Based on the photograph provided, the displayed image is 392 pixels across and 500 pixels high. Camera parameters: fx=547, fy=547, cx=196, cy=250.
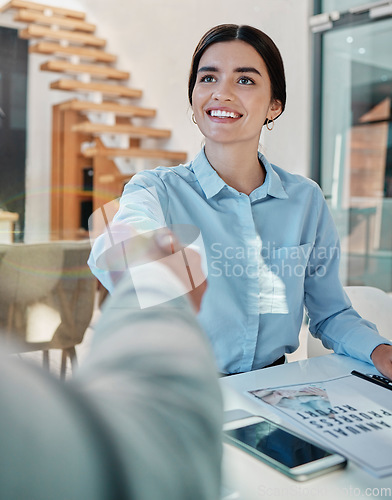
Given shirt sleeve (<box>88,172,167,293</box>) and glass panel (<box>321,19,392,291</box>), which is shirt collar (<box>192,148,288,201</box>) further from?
glass panel (<box>321,19,392,291</box>)

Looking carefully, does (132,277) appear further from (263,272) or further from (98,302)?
(98,302)

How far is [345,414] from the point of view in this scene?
2.59 feet

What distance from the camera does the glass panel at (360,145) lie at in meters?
3.83

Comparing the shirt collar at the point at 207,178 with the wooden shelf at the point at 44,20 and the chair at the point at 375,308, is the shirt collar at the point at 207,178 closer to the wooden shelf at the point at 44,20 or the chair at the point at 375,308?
the chair at the point at 375,308

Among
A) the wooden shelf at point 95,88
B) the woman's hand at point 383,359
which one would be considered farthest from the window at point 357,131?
the woman's hand at point 383,359

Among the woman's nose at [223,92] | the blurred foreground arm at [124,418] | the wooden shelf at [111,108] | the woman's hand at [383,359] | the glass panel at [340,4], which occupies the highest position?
the glass panel at [340,4]

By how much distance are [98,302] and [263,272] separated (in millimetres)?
2735

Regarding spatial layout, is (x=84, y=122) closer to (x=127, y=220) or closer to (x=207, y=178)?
(x=207, y=178)

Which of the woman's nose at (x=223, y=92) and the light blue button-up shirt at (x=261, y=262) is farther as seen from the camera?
the woman's nose at (x=223, y=92)

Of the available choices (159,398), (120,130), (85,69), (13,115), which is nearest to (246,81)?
(159,398)

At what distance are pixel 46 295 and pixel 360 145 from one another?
2.51 m

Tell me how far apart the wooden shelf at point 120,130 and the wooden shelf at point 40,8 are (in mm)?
1537

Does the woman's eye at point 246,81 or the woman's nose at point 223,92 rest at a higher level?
the woman's eye at point 246,81

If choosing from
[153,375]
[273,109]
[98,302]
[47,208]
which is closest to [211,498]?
[153,375]
